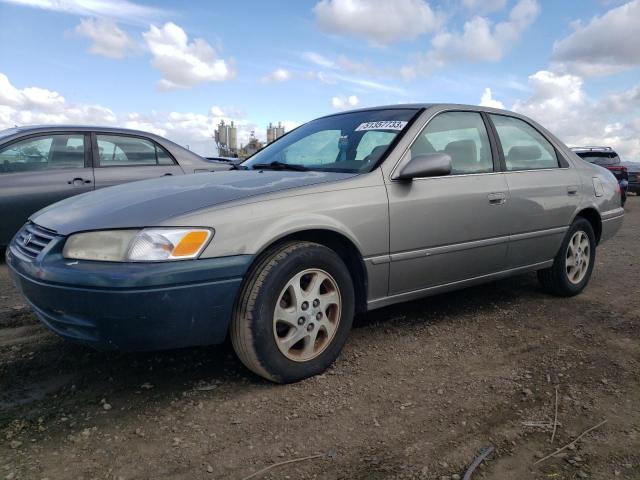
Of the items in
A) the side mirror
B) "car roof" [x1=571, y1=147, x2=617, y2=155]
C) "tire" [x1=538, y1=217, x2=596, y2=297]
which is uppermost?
"car roof" [x1=571, y1=147, x2=617, y2=155]

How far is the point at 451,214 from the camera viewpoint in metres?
3.30

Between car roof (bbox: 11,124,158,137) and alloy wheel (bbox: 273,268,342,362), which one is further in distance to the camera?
car roof (bbox: 11,124,158,137)

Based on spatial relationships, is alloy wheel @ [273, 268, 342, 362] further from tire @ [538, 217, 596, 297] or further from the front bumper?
tire @ [538, 217, 596, 297]

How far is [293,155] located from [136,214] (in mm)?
1456

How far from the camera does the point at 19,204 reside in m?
5.25

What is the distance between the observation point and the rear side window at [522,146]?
12.9 feet

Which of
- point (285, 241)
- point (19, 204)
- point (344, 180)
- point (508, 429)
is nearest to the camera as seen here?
point (508, 429)

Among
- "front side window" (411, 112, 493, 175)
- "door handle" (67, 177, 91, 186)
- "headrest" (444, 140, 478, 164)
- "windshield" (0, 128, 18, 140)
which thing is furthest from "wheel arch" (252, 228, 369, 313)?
"windshield" (0, 128, 18, 140)

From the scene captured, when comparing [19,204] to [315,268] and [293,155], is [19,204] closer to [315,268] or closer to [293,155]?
[293,155]

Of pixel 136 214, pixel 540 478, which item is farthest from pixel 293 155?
pixel 540 478

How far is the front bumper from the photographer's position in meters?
2.23

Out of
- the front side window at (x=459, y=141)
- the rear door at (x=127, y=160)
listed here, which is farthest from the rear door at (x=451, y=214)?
the rear door at (x=127, y=160)

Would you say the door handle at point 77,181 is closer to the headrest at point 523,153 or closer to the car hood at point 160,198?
the car hood at point 160,198

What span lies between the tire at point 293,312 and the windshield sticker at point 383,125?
1057 millimetres
